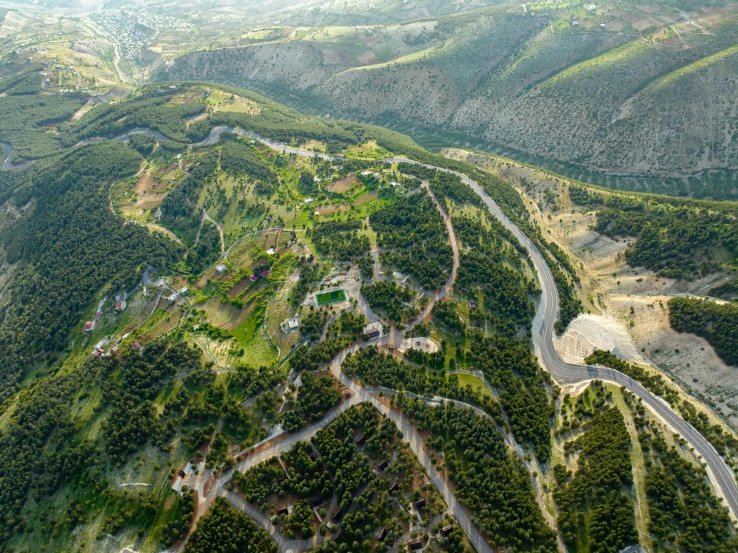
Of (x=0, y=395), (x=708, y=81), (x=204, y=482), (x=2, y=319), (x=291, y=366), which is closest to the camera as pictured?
(x=204, y=482)

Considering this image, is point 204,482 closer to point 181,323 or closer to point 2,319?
point 181,323

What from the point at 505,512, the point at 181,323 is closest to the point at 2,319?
the point at 181,323

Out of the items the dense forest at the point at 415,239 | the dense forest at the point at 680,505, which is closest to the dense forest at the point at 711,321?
the dense forest at the point at 680,505

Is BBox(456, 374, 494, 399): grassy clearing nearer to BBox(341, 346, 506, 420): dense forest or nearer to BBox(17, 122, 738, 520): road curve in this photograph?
BBox(341, 346, 506, 420): dense forest

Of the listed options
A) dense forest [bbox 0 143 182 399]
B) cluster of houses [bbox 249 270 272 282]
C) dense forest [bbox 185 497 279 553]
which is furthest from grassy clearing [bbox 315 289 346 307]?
dense forest [bbox 0 143 182 399]

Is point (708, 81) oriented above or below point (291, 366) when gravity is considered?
above

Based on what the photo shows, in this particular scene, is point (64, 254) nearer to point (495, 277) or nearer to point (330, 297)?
point (330, 297)

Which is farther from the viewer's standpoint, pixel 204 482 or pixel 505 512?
pixel 204 482
